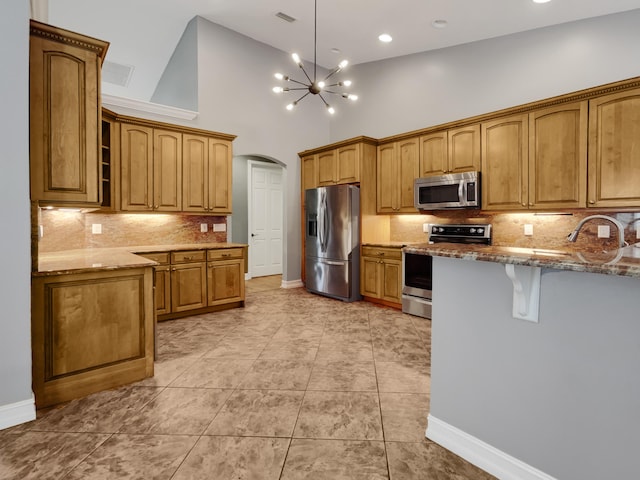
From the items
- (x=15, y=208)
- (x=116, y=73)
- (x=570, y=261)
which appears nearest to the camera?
(x=570, y=261)

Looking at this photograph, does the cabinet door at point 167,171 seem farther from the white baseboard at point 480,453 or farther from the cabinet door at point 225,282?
the white baseboard at point 480,453

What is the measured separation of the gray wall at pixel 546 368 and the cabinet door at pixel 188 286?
320 cm

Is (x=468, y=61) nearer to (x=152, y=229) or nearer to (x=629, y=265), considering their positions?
(x=629, y=265)

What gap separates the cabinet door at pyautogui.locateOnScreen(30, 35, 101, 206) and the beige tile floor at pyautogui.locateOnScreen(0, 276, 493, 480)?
4.76 ft

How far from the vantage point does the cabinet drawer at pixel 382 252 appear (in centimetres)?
462

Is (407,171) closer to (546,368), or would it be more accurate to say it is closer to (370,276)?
(370,276)

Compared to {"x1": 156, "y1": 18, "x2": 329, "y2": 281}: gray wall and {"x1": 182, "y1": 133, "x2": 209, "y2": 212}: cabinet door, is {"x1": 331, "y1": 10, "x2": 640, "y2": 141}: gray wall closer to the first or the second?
{"x1": 156, "y1": 18, "x2": 329, "y2": 281}: gray wall

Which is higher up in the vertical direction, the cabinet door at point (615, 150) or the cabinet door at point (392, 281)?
the cabinet door at point (615, 150)

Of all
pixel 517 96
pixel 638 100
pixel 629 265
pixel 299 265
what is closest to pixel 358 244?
pixel 299 265

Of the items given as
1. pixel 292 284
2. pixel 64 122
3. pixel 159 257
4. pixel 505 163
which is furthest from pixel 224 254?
pixel 505 163

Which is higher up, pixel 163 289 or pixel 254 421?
pixel 163 289

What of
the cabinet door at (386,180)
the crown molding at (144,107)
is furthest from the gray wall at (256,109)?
the cabinet door at (386,180)

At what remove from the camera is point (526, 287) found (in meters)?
1.47

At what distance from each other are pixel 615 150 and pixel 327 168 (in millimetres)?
3592
